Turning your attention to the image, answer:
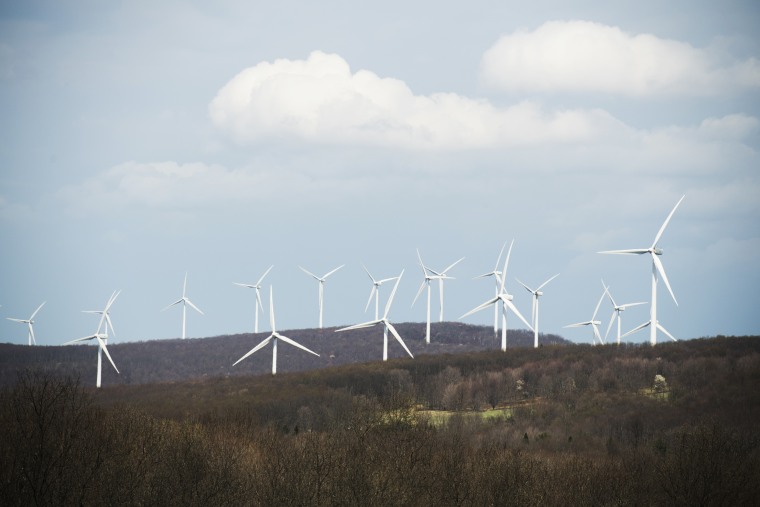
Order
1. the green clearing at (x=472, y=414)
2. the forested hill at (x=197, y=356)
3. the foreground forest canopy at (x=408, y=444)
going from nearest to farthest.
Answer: the foreground forest canopy at (x=408, y=444)
the green clearing at (x=472, y=414)
the forested hill at (x=197, y=356)

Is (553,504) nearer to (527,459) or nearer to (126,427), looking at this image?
(527,459)

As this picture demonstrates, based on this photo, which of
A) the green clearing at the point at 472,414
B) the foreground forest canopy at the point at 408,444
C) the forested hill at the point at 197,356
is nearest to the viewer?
the foreground forest canopy at the point at 408,444

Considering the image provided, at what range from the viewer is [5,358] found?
17475 cm

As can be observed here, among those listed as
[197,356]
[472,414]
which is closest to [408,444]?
[472,414]

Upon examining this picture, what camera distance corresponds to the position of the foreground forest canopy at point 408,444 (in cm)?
4819

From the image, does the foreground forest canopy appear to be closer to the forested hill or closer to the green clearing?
the green clearing

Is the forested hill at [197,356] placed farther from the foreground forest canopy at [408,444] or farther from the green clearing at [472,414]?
the green clearing at [472,414]

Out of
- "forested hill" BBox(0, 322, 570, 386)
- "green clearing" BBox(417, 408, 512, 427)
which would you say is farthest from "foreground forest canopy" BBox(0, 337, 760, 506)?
"forested hill" BBox(0, 322, 570, 386)

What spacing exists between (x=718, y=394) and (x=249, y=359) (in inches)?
4125

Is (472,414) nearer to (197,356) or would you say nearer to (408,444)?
(408,444)

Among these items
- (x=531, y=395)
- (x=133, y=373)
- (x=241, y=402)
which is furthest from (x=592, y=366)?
(x=133, y=373)

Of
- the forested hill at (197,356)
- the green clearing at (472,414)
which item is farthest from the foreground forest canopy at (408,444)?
the forested hill at (197,356)

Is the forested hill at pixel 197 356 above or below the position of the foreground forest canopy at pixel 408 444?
above

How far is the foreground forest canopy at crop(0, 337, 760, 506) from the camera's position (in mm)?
48188
